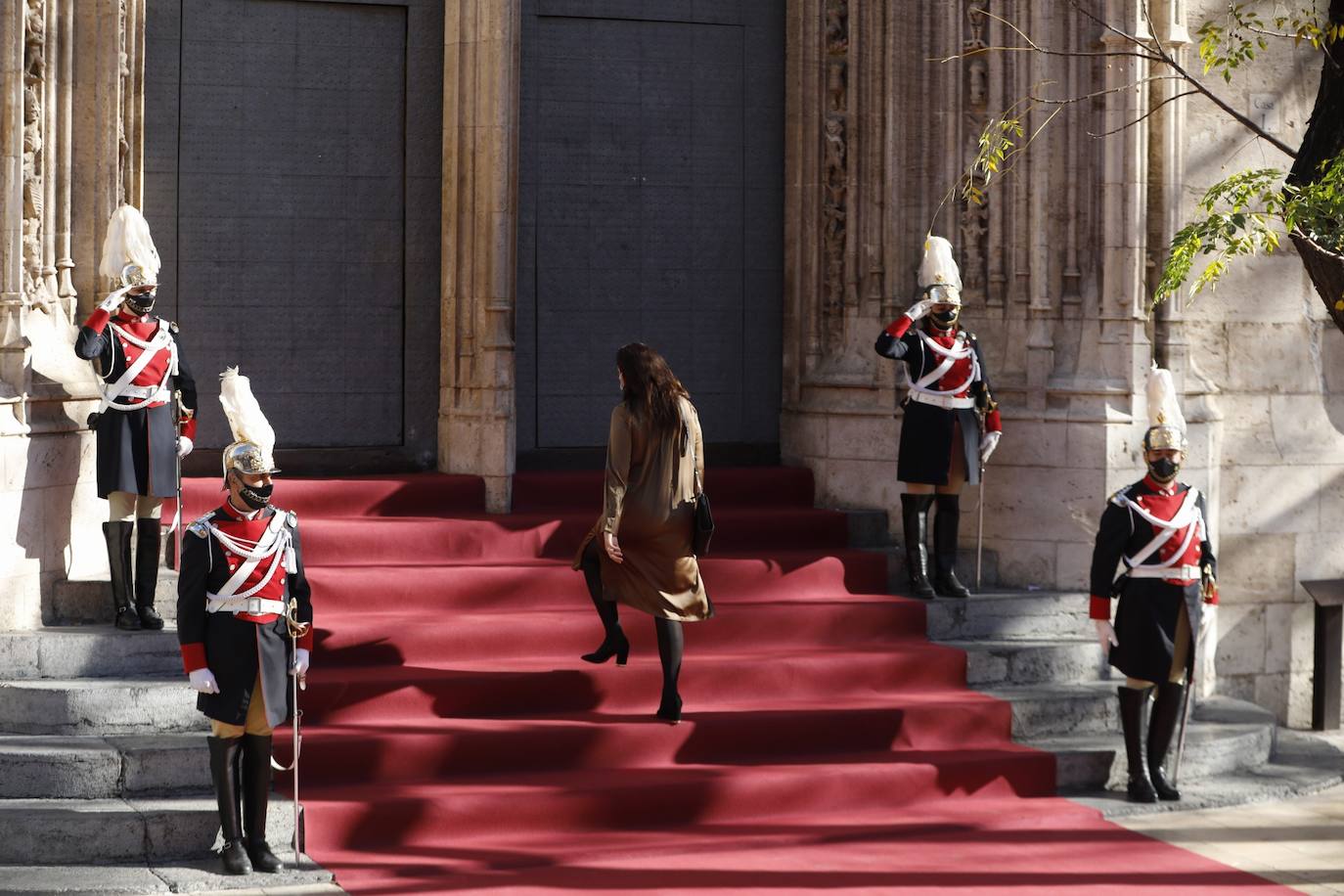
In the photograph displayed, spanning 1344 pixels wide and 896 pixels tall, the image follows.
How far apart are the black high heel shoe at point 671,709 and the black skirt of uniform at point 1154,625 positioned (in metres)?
2.06

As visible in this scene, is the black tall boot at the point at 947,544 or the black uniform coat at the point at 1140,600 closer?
the black uniform coat at the point at 1140,600

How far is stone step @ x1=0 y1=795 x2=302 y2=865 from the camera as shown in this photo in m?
7.78

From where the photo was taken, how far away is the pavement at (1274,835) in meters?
8.28

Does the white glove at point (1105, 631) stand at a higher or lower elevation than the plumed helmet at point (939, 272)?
lower

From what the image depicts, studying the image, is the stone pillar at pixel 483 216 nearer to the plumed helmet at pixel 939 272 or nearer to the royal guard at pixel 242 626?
the plumed helmet at pixel 939 272

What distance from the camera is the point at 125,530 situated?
366 inches

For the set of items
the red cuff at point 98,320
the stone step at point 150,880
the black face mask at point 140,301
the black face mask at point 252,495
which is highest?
the black face mask at point 140,301

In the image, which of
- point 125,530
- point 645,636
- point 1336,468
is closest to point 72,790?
point 125,530

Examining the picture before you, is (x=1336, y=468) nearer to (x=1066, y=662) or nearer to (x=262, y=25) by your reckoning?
(x=1066, y=662)

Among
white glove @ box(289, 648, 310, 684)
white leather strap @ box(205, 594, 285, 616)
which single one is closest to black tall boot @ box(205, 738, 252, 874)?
white glove @ box(289, 648, 310, 684)

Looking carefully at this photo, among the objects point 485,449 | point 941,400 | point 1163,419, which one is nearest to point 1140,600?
A: point 1163,419

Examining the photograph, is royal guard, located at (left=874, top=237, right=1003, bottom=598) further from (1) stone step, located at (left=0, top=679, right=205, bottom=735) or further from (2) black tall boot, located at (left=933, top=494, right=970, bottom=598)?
(1) stone step, located at (left=0, top=679, right=205, bottom=735)

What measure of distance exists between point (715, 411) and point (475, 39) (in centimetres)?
277

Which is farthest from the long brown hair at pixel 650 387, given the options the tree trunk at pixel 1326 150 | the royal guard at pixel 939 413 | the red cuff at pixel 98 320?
the tree trunk at pixel 1326 150
